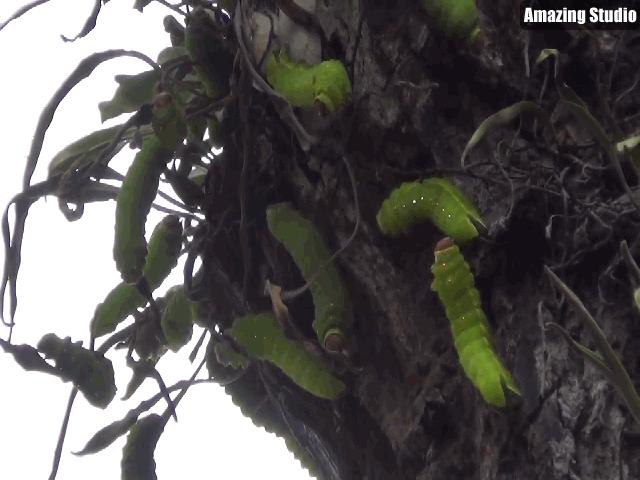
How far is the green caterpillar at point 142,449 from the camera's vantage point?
5.07ft

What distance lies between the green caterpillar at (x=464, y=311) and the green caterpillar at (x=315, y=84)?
0.27 meters

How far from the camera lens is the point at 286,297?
140 cm

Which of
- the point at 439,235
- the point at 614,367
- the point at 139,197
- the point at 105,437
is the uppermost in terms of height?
the point at 139,197

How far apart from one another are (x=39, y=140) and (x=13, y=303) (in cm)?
28

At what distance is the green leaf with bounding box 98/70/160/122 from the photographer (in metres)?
1.77

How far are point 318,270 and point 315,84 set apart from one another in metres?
0.25

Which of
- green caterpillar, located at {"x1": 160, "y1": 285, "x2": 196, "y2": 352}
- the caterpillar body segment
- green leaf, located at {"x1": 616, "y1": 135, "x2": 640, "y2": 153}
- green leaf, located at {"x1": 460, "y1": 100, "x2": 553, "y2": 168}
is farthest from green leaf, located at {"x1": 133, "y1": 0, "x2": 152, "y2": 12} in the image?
green leaf, located at {"x1": 616, "y1": 135, "x2": 640, "y2": 153}

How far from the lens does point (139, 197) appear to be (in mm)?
1469

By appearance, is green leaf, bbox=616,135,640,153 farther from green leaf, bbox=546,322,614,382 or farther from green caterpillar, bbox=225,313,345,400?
green caterpillar, bbox=225,313,345,400

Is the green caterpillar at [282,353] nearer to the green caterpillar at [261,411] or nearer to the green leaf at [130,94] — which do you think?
the green caterpillar at [261,411]

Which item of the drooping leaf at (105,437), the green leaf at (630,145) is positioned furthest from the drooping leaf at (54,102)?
the green leaf at (630,145)

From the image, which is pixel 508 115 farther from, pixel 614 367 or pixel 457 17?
pixel 614 367

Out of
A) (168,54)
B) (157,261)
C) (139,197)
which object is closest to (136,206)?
(139,197)

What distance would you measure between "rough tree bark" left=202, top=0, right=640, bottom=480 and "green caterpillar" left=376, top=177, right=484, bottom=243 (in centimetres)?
2
